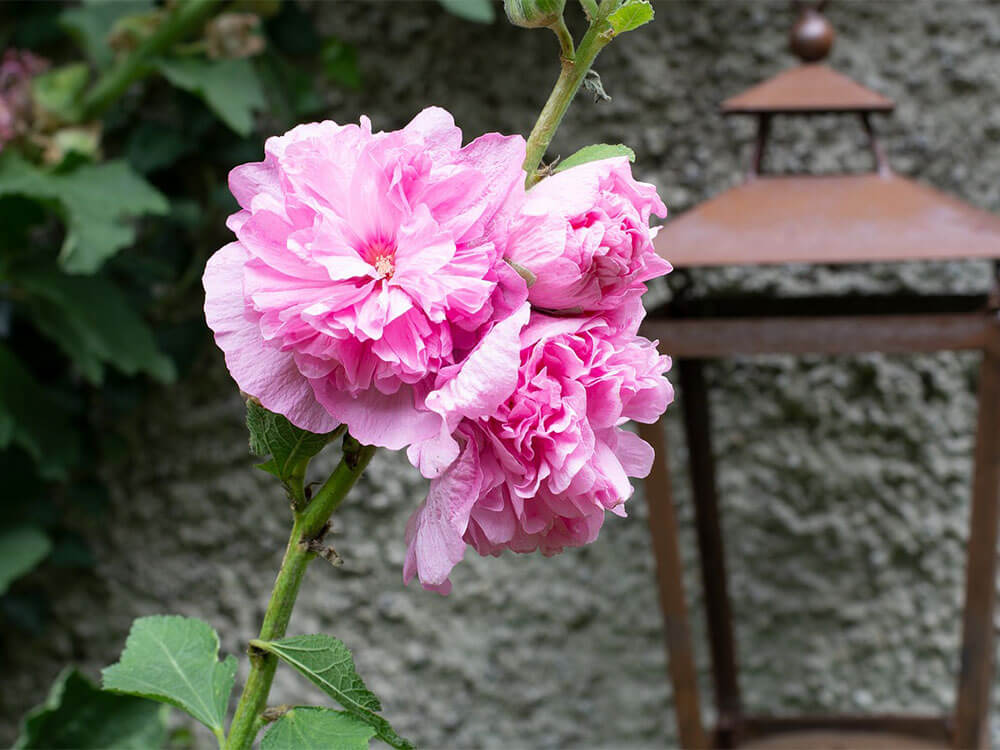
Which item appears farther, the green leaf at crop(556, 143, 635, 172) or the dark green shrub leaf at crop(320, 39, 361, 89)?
the dark green shrub leaf at crop(320, 39, 361, 89)

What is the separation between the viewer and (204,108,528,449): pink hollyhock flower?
0.23m

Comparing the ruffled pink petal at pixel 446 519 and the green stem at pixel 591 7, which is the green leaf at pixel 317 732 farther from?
the green stem at pixel 591 7

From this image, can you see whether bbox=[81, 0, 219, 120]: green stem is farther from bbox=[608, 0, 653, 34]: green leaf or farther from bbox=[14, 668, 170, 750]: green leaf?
bbox=[608, 0, 653, 34]: green leaf

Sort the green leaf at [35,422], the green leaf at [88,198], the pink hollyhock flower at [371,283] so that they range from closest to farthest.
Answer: the pink hollyhock flower at [371,283], the green leaf at [88,198], the green leaf at [35,422]

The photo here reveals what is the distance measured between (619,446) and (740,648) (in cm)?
63

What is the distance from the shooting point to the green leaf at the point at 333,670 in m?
0.26

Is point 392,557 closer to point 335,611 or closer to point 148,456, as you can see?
point 335,611

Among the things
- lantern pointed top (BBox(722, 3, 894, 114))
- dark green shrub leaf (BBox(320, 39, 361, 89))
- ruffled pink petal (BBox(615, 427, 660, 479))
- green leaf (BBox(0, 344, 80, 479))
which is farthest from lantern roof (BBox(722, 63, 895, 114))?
green leaf (BBox(0, 344, 80, 479))

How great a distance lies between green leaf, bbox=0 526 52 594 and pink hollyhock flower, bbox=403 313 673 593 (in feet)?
2.05

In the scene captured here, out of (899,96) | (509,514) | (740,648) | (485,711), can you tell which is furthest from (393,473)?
(509,514)

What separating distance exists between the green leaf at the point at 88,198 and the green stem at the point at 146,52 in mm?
73

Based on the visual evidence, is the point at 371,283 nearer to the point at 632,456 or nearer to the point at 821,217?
the point at 632,456

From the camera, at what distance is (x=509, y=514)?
0.80 feet

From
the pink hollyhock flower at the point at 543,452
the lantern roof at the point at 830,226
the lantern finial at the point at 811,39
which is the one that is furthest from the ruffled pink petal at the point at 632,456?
the lantern finial at the point at 811,39
